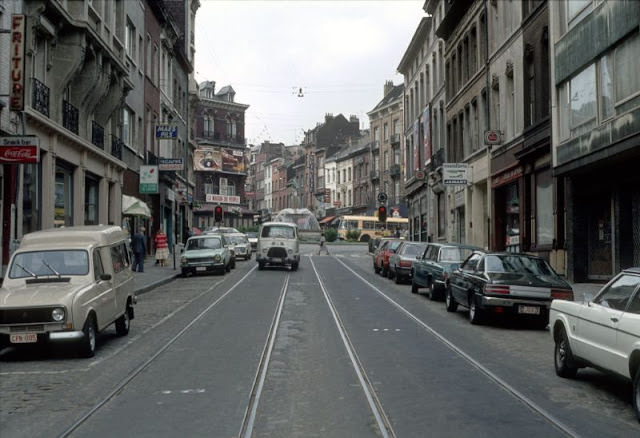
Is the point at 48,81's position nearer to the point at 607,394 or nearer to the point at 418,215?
the point at 607,394

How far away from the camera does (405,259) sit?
2655 cm

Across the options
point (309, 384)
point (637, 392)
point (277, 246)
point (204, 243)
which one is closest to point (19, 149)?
point (309, 384)

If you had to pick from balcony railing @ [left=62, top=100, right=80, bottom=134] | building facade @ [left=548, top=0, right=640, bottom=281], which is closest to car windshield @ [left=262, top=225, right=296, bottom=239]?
balcony railing @ [left=62, top=100, right=80, bottom=134]

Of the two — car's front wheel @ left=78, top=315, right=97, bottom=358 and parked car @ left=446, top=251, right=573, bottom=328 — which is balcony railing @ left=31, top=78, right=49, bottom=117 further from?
parked car @ left=446, top=251, right=573, bottom=328

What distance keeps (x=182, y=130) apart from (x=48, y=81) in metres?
31.0

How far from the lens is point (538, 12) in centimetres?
2575

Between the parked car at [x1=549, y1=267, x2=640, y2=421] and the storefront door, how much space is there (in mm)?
12834

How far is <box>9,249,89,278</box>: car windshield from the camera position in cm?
1160

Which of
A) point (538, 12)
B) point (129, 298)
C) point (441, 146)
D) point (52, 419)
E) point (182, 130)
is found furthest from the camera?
point (182, 130)

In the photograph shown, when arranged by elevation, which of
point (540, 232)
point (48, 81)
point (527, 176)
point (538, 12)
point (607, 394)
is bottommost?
point (607, 394)

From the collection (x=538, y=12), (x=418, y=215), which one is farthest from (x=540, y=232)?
(x=418, y=215)

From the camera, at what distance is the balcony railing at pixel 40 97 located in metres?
21.0

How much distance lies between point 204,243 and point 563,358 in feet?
75.6

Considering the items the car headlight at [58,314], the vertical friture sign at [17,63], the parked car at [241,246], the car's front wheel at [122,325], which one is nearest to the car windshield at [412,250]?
the vertical friture sign at [17,63]
